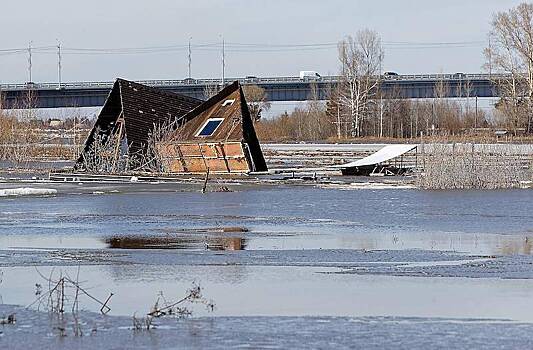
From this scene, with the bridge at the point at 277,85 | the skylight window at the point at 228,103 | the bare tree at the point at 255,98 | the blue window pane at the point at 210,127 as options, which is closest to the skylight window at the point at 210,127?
the blue window pane at the point at 210,127

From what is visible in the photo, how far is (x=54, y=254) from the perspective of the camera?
2202 cm

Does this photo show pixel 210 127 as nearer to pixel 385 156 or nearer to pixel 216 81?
pixel 385 156

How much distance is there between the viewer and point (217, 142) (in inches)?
2312

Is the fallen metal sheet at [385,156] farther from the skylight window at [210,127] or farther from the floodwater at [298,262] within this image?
the floodwater at [298,262]

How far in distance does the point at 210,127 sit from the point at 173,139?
7.28ft

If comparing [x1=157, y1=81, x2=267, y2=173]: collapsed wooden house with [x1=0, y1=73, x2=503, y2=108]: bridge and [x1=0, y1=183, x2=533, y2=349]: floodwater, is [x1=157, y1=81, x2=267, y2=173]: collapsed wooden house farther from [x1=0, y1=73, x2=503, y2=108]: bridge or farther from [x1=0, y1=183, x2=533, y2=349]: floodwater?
[x1=0, y1=73, x2=503, y2=108]: bridge

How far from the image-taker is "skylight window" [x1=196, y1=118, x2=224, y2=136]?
196 ft

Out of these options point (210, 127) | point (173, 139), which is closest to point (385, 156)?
point (210, 127)

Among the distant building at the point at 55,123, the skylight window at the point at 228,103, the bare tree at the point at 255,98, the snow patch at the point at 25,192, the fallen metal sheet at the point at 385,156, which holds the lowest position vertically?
the snow patch at the point at 25,192

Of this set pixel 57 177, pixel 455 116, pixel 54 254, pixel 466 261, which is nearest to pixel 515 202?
pixel 466 261

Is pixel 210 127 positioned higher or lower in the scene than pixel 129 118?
lower

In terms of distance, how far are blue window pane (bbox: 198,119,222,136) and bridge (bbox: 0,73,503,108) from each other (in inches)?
Answer: 2715

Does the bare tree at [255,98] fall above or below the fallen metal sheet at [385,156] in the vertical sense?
above

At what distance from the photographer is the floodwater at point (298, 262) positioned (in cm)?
1431
